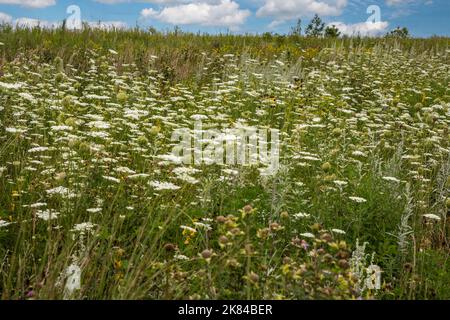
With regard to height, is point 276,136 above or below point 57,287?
above

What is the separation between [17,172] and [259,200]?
2401mm

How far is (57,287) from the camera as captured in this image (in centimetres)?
243

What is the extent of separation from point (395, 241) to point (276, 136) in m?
2.19

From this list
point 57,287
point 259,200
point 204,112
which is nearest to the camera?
point 57,287

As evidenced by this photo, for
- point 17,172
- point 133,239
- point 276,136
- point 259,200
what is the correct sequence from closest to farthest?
1. point 133,239
2. point 259,200
3. point 17,172
4. point 276,136

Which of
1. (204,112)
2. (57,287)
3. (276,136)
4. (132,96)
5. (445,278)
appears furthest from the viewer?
(132,96)

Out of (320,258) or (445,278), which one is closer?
(320,258)
